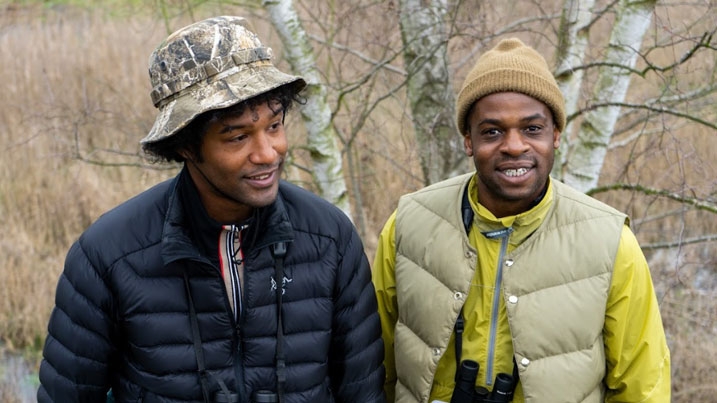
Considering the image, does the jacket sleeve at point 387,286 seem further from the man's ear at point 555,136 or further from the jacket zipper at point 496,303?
the man's ear at point 555,136

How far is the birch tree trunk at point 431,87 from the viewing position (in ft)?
13.6

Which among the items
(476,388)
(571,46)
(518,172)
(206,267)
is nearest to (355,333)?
(476,388)

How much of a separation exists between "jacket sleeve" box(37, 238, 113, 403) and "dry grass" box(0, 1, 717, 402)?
245 centimetres

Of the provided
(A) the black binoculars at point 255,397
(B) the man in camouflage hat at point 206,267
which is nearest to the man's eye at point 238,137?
(B) the man in camouflage hat at point 206,267

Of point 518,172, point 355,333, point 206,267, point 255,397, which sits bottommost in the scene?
point 255,397

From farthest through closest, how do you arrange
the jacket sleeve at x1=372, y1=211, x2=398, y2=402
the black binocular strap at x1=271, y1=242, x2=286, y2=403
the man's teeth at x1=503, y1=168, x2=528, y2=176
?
the jacket sleeve at x1=372, y1=211, x2=398, y2=402
the man's teeth at x1=503, y1=168, x2=528, y2=176
the black binocular strap at x1=271, y1=242, x2=286, y2=403

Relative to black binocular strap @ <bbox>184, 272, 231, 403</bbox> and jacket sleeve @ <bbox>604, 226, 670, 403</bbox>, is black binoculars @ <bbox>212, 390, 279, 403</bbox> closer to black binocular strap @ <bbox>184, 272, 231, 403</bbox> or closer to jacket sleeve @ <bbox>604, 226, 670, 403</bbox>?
black binocular strap @ <bbox>184, 272, 231, 403</bbox>

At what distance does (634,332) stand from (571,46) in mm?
2087

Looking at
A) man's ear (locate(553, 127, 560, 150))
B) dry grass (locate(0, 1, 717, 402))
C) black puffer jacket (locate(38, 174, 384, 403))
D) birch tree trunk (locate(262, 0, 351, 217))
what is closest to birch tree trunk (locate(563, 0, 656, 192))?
dry grass (locate(0, 1, 717, 402))

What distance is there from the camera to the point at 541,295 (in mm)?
2301

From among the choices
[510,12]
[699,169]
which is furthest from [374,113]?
[699,169]

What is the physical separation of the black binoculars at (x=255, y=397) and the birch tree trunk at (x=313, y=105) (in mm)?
2010

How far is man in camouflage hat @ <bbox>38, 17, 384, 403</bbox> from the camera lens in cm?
212

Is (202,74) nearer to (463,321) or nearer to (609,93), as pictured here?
(463,321)
